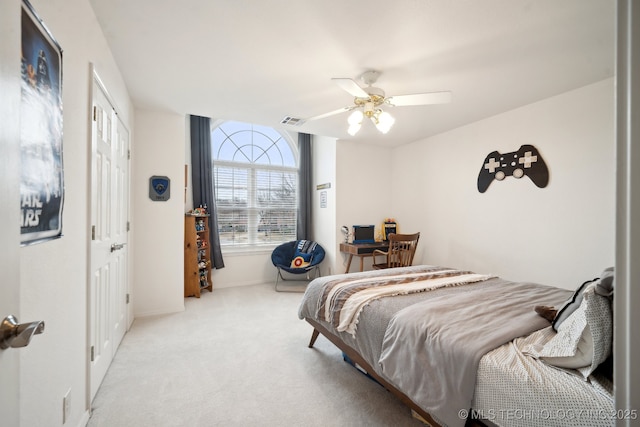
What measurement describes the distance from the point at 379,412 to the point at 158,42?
285cm

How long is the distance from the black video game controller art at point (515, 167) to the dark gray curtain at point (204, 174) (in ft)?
12.4

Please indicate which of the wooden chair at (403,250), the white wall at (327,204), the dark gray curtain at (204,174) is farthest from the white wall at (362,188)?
the dark gray curtain at (204,174)

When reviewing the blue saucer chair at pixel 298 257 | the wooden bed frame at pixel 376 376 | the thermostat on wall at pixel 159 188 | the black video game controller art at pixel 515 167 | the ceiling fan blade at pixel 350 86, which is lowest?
the wooden bed frame at pixel 376 376

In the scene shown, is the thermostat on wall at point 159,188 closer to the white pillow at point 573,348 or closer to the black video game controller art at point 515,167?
the white pillow at point 573,348

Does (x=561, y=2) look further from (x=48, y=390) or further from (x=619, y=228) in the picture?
(x=48, y=390)

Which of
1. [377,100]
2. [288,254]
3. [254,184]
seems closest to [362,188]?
[288,254]

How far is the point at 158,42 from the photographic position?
1969 mm

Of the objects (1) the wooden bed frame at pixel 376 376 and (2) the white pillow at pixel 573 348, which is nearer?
(2) the white pillow at pixel 573 348

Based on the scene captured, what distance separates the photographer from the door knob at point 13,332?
22.0 inches

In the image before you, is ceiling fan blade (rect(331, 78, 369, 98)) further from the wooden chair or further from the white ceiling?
the wooden chair

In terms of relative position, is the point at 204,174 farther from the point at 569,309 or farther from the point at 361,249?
the point at 569,309

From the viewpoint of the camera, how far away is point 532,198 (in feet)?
9.71

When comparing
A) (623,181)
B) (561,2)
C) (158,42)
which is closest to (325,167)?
(158,42)

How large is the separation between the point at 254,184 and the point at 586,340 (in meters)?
4.44
